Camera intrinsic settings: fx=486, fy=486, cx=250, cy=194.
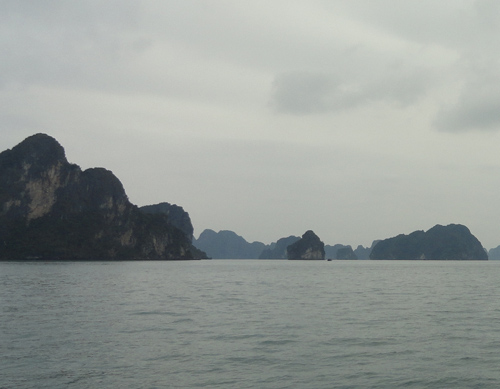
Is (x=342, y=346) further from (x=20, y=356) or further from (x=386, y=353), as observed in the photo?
(x=20, y=356)

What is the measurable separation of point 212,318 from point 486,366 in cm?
2072

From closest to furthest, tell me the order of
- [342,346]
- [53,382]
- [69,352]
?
[53,382] → [69,352] → [342,346]

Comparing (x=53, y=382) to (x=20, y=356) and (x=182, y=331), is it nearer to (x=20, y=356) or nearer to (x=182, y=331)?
(x=20, y=356)

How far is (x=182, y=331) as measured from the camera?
32000 mm

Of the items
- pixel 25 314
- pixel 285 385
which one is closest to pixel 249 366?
pixel 285 385

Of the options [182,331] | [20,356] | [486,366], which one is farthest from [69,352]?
[486,366]

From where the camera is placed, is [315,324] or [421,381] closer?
[421,381]

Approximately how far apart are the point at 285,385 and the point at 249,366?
3423 mm

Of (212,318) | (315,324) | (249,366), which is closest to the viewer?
(249,366)

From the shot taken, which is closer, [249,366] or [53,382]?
[53,382]

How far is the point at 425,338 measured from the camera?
99.2ft

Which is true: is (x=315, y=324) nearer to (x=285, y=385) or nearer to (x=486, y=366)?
(x=486, y=366)

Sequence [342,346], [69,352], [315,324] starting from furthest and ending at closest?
[315,324]
[342,346]
[69,352]

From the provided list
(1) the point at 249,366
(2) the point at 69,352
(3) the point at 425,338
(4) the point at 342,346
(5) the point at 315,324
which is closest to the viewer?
(1) the point at 249,366
